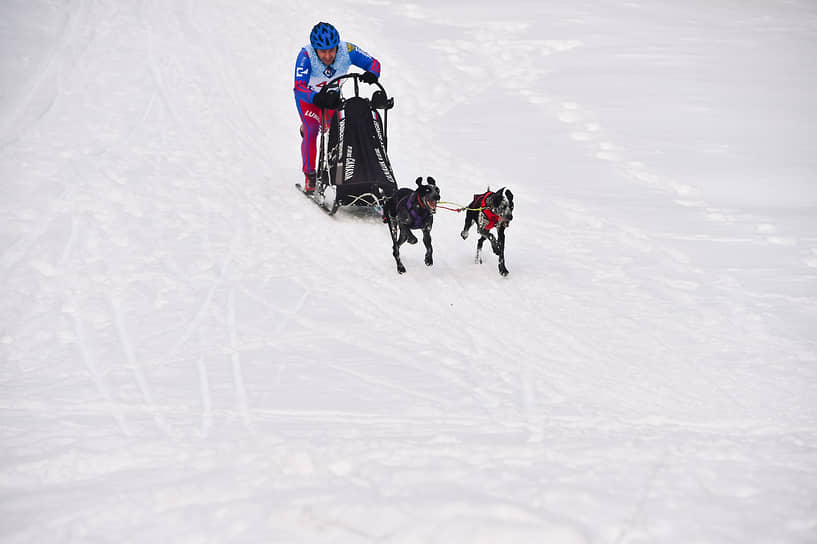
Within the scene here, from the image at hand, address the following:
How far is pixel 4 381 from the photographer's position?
4.03 meters

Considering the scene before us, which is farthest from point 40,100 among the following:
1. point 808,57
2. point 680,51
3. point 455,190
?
point 808,57

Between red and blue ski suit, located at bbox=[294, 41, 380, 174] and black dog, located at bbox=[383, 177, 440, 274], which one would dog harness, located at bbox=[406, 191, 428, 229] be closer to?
black dog, located at bbox=[383, 177, 440, 274]

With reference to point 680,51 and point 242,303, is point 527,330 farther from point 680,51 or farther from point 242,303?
point 680,51

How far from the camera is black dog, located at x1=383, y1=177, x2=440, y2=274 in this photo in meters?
5.64

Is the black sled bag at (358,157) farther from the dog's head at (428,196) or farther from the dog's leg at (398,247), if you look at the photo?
the dog's head at (428,196)

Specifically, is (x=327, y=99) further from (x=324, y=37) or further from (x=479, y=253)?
(x=479, y=253)

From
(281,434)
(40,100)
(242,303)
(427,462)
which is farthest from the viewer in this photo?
(40,100)

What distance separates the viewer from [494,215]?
224 inches

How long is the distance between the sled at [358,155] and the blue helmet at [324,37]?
0.38 metres

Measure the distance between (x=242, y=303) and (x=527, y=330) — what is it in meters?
2.27

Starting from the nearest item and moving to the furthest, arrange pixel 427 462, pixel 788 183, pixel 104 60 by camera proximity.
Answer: pixel 427 462 → pixel 788 183 → pixel 104 60

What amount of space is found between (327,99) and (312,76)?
0.48m

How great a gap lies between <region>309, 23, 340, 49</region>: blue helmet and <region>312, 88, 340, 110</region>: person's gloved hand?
485mm

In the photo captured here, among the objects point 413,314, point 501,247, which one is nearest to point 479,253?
point 501,247
